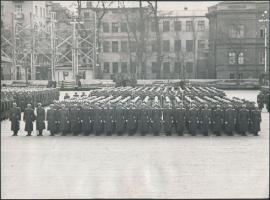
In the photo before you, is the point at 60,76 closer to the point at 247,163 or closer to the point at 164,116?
the point at 164,116

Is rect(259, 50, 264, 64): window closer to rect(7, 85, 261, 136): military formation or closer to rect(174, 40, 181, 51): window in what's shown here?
rect(174, 40, 181, 51): window

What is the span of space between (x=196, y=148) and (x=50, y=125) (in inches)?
240

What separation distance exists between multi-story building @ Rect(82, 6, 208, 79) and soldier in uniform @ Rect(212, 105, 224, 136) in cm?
5564

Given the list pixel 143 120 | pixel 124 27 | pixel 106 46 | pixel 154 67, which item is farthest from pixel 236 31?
pixel 143 120

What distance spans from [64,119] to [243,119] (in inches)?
264

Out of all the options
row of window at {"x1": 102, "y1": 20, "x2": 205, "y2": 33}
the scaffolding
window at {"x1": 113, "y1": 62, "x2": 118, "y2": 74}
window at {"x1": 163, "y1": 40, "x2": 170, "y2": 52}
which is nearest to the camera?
the scaffolding

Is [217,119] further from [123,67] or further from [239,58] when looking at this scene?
[123,67]

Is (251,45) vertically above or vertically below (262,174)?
above

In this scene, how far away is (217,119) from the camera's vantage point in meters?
18.8

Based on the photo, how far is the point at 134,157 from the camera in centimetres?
1452

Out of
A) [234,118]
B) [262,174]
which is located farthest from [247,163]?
[234,118]

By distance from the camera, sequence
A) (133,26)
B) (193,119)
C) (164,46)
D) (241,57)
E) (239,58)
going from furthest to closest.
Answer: (164,46)
(133,26)
(241,57)
(239,58)
(193,119)

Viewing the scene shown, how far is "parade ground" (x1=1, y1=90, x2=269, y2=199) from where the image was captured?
10203 mm

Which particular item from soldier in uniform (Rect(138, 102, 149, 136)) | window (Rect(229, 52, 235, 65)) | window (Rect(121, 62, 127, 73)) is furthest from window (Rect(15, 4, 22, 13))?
soldier in uniform (Rect(138, 102, 149, 136))
